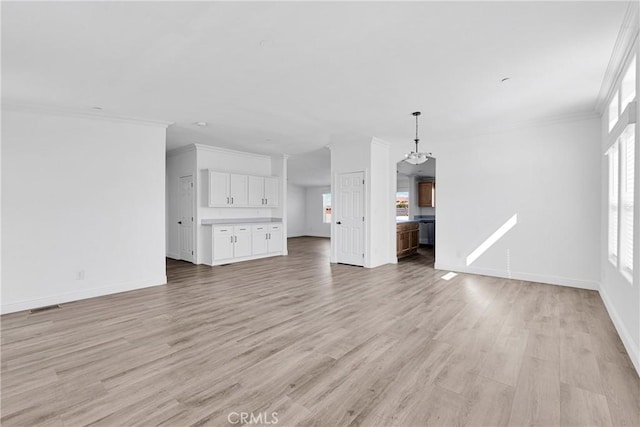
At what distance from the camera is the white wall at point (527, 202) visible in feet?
16.1

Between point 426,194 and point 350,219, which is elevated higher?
point 426,194

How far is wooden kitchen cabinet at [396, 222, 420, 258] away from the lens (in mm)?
7519

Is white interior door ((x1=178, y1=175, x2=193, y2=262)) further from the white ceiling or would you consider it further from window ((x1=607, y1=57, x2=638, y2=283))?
window ((x1=607, y1=57, x2=638, y2=283))

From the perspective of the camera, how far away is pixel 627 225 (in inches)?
125

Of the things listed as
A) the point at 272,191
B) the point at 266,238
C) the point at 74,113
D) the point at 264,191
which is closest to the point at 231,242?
the point at 266,238

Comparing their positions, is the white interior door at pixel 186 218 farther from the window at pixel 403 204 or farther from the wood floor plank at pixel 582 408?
the window at pixel 403 204

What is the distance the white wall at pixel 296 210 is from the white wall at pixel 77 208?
884cm

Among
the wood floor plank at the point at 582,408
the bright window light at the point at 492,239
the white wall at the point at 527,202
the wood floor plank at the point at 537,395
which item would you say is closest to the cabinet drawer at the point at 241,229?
the white wall at the point at 527,202

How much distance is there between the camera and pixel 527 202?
5414 mm

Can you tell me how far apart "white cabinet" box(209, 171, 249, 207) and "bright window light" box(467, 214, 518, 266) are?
5.20 meters

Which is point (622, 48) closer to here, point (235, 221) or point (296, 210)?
point (235, 221)

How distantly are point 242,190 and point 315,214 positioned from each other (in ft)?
23.4

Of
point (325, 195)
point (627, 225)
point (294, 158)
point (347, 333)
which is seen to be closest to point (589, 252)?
point (627, 225)

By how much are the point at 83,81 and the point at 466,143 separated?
6037 mm
